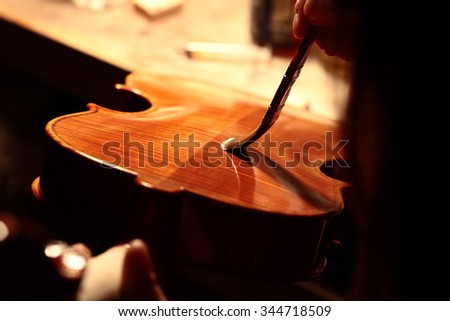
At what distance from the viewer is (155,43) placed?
1646mm

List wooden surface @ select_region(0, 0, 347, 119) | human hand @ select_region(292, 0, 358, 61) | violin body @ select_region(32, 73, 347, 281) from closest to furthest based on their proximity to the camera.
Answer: human hand @ select_region(292, 0, 358, 61) → violin body @ select_region(32, 73, 347, 281) → wooden surface @ select_region(0, 0, 347, 119)

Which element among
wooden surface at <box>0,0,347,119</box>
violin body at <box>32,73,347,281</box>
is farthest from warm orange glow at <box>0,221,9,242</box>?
violin body at <box>32,73,347,281</box>

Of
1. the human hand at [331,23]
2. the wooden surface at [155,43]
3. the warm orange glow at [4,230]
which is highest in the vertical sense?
the human hand at [331,23]

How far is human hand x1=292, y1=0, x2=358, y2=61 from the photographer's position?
64 centimetres

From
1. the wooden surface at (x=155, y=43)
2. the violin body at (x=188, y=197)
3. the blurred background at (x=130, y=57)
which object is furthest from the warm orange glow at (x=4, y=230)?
the violin body at (x=188, y=197)

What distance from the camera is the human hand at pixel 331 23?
25.2 inches

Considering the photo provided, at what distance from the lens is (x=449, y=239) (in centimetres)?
67

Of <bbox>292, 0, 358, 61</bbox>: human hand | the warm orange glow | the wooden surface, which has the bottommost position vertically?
the warm orange glow

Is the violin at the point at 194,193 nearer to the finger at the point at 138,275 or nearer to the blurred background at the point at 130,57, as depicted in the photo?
the finger at the point at 138,275

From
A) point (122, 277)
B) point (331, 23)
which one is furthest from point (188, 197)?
point (331, 23)

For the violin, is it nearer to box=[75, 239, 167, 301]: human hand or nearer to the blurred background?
box=[75, 239, 167, 301]: human hand

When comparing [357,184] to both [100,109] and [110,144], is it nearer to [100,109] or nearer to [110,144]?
[110,144]

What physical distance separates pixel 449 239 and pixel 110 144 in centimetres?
48
